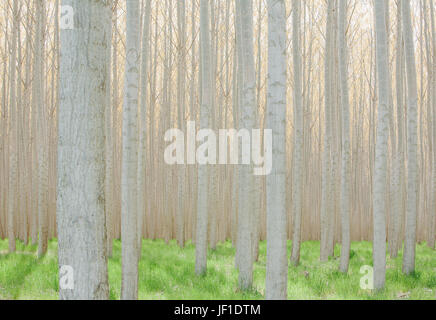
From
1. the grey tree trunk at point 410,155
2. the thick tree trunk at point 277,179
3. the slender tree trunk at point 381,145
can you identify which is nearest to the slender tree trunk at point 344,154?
the grey tree trunk at point 410,155

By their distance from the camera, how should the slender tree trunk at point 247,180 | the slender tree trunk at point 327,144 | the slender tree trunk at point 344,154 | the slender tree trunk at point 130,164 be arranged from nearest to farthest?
1. the slender tree trunk at point 130,164
2. the slender tree trunk at point 247,180
3. the slender tree trunk at point 344,154
4. the slender tree trunk at point 327,144

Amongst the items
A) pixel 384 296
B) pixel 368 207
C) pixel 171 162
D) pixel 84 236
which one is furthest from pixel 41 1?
pixel 368 207

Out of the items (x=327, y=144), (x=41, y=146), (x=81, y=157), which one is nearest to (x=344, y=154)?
(x=327, y=144)

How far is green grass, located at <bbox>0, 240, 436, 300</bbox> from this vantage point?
16.0ft

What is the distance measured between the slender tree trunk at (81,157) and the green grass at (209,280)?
8.58 feet

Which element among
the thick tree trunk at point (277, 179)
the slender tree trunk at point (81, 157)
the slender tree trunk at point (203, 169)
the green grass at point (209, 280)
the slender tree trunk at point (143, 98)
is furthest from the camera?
the slender tree trunk at point (143, 98)

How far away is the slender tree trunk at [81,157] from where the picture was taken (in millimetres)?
2172

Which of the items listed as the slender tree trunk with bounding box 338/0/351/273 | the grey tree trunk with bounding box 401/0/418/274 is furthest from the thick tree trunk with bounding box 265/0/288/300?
the grey tree trunk with bounding box 401/0/418/274

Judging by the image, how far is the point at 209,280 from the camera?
5465mm

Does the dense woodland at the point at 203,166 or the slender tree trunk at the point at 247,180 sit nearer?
the dense woodland at the point at 203,166

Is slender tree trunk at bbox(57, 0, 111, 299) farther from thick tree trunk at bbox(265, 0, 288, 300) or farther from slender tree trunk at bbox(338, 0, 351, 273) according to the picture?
slender tree trunk at bbox(338, 0, 351, 273)

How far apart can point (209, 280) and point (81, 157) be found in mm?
3662

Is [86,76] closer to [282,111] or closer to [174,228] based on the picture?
[282,111]

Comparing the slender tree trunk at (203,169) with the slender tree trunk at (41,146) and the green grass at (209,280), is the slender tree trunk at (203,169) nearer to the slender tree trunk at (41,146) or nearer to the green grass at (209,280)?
the green grass at (209,280)
